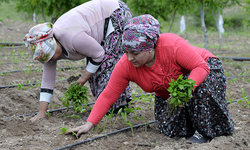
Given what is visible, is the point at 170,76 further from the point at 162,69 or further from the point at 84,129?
A: the point at 84,129

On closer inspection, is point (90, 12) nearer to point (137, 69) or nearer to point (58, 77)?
point (137, 69)

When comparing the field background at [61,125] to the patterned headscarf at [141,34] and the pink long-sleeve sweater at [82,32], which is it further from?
the patterned headscarf at [141,34]

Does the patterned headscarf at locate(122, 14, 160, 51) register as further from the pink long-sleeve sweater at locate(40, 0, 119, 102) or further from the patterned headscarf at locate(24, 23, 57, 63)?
the patterned headscarf at locate(24, 23, 57, 63)

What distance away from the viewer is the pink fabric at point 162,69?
5.97ft

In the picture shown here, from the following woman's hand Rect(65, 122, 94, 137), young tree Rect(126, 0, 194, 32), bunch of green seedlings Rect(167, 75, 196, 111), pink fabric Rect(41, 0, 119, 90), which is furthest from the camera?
young tree Rect(126, 0, 194, 32)

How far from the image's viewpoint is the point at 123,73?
199 centimetres

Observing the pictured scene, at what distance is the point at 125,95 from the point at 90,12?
3.10 feet

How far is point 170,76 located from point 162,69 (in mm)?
83

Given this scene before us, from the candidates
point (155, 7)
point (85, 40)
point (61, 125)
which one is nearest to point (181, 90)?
point (85, 40)

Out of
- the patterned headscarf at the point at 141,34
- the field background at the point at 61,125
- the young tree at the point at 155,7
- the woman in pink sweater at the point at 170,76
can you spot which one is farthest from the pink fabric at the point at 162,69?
the young tree at the point at 155,7

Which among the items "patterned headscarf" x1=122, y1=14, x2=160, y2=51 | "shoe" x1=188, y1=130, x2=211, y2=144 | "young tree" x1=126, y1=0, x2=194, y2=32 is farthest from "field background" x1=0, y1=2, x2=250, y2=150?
"young tree" x1=126, y1=0, x2=194, y2=32

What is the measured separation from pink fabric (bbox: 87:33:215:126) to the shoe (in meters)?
0.44

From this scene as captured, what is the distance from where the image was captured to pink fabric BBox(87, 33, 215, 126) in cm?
182

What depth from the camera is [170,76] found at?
1961 mm
